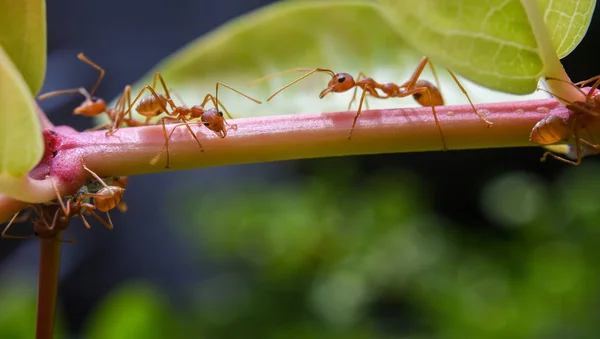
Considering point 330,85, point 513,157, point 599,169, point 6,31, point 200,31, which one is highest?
point 6,31

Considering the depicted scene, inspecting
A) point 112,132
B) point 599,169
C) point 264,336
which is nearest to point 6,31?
point 112,132

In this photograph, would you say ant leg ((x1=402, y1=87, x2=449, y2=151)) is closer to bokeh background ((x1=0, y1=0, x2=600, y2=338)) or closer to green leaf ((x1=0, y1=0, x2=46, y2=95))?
green leaf ((x1=0, y1=0, x2=46, y2=95))

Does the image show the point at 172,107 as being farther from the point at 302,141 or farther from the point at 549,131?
the point at 549,131

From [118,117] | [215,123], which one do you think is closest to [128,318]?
[118,117]

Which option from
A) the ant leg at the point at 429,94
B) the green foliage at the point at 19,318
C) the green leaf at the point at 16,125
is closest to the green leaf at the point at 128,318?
the green foliage at the point at 19,318

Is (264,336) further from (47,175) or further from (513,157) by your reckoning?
(47,175)

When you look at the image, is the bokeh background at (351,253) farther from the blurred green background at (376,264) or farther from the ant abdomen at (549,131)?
the ant abdomen at (549,131)
